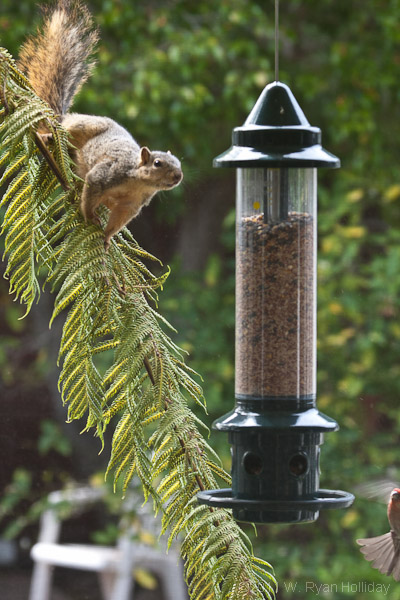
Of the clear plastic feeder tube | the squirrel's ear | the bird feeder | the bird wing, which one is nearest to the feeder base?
the bird feeder

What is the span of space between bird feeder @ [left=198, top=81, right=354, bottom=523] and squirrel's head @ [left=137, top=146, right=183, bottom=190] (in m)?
0.11

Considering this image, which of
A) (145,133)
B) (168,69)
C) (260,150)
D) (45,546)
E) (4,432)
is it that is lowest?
(45,546)

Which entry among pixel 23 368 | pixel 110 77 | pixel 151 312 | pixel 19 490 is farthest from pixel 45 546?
pixel 151 312

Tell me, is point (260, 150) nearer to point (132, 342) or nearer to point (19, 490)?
point (132, 342)

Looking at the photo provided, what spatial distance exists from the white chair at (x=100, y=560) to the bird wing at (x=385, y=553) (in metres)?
1.66

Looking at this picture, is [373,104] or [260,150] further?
[373,104]

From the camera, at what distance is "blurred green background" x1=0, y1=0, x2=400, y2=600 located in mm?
3285

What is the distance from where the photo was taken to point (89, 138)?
4.66 feet

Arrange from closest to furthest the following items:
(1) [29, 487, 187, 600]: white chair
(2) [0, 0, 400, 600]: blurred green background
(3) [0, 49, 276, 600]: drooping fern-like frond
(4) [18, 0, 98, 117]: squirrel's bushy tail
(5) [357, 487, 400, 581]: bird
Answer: (3) [0, 49, 276, 600]: drooping fern-like frond → (4) [18, 0, 98, 117]: squirrel's bushy tail → (5) [357, 487, 400, 581]: bird → (2) [0, 0, 400, 600]: blurred green background → (1) [29, 487, 187, 600]: white chair

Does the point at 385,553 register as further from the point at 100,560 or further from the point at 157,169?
the point at 100,560

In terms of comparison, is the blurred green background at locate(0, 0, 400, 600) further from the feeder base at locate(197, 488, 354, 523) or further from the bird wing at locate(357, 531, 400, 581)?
the feeder base at locate(197, 488, 354, 523)

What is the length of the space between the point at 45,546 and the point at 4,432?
1.37 ft

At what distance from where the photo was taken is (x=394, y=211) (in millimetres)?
3652

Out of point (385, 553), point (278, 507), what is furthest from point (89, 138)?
point (385, 553)
